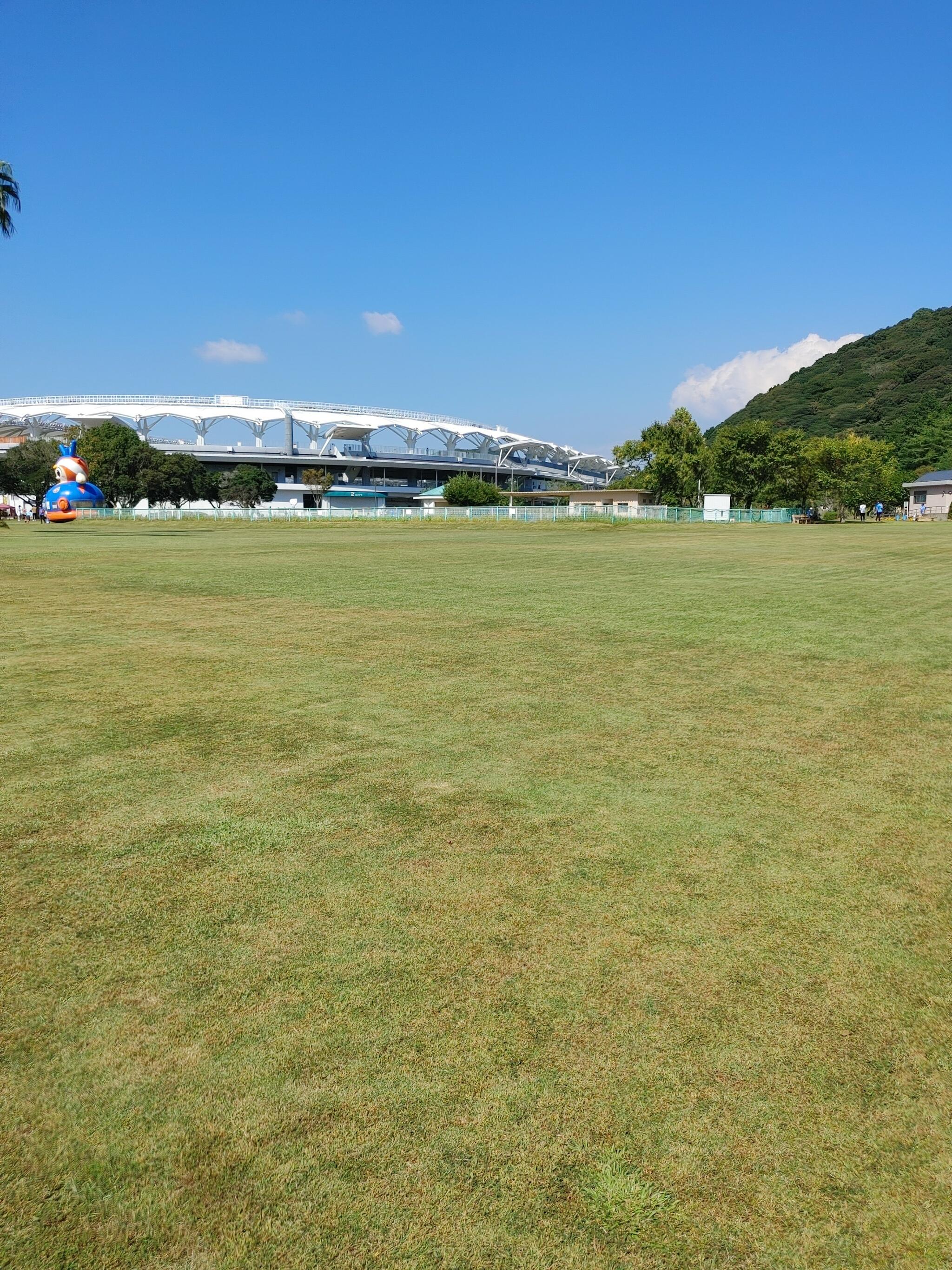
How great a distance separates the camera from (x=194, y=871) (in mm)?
3955

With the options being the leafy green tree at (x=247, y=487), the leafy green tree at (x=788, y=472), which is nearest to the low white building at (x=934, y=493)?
the leafy green tree at (x=788, y=472)

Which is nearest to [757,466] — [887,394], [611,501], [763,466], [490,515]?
[763,466]

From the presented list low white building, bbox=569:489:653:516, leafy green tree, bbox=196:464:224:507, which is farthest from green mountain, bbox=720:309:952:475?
leafy green tree, bbox=196:464:224:507

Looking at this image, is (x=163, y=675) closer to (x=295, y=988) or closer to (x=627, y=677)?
(x=627, y=677)

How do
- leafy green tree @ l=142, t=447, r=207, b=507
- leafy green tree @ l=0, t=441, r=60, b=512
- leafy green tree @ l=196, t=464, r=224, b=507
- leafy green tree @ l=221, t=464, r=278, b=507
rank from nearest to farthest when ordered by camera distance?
leafy green tree @ l=0, t=441, r=60, b=512 < leafy green tree @ l=142, t=447, r=207, b=507 < leafy green tree @ l=196, t=464, r=224, b=507 < leafy green tree @ l=221, t=464, r=278, b=507

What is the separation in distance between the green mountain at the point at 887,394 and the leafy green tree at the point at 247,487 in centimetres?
7627

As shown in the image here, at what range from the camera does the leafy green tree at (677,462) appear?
83688 mm

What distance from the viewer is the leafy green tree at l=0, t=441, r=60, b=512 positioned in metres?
72.1

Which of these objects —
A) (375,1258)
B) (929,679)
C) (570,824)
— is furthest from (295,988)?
(929,679)

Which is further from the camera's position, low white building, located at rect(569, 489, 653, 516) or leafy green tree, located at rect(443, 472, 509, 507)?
leafy green tree, located at rect(443, 472, 509, 507)

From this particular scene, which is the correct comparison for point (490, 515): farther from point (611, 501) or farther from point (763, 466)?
point (763, 466)

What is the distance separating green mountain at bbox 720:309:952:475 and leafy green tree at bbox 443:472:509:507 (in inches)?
2059

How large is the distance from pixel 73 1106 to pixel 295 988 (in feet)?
2.55

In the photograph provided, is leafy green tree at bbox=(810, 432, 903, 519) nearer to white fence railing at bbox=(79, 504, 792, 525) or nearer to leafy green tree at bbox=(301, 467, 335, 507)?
white fence railing at bbox=(79, 504, 792, 525)
